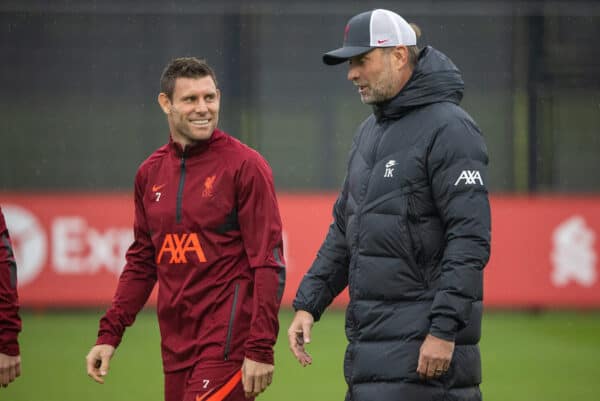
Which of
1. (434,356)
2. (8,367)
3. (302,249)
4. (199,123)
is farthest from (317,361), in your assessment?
(434,356)

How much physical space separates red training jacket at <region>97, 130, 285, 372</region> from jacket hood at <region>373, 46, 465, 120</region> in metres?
0.74

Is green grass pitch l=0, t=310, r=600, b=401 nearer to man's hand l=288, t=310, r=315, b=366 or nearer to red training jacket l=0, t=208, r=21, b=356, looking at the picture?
red training jacket l=0, t=208, r=21, b=356

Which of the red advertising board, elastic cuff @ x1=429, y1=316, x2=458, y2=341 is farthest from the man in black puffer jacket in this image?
the red advertising board

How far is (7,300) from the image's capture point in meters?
4.85

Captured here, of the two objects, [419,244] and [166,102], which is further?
[166,102]

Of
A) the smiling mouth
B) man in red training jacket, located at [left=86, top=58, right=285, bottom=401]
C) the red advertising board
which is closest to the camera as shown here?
man in red training jacket, located at [left=86, top=58, right=285, bottom=401]

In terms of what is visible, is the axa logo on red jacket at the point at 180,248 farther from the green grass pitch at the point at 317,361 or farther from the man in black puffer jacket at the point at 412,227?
the green grass pitch at the point at 317,361

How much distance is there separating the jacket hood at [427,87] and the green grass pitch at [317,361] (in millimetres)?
4647

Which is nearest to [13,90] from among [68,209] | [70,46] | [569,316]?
[70,46]

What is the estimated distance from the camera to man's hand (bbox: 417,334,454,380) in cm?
404

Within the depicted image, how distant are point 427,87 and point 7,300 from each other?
200cm

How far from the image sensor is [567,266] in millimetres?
13102

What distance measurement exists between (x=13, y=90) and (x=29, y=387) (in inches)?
251

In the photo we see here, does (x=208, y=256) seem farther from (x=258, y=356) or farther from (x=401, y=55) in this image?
(x=401, y=55)
